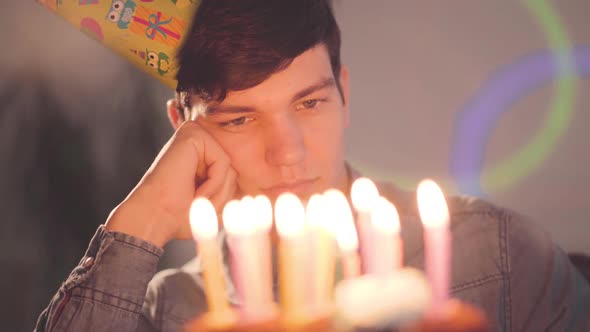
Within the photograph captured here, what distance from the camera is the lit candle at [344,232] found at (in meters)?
0.74

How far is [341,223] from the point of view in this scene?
2.79 ft

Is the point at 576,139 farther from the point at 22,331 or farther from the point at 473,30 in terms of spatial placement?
the point at 22,331

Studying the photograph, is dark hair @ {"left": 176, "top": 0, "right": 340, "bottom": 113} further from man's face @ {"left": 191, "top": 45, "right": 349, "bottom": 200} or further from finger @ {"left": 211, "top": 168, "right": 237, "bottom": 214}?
finger @ {"left": 211, "top": 168, "right": 237, "bottom": 214}

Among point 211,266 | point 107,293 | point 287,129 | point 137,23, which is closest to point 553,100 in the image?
point 287,129

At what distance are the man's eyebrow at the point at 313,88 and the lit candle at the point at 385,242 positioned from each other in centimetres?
91

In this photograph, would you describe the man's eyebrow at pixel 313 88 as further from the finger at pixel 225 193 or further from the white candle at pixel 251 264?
the white candle at pixel 251 264

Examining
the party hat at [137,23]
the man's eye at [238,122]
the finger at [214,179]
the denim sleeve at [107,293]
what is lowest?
the denim sleeve at [107,293]

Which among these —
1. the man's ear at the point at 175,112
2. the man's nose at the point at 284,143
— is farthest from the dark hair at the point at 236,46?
the man's ear at the point at 175,112

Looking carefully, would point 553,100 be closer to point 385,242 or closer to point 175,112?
point 175,112

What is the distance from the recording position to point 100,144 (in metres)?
3.17

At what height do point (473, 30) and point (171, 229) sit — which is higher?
point (473, 30)

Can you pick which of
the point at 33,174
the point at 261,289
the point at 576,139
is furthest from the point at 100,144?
the point at 261,289

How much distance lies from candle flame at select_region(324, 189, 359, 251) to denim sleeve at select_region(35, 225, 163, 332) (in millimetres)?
590

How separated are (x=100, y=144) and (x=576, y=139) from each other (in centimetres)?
226
